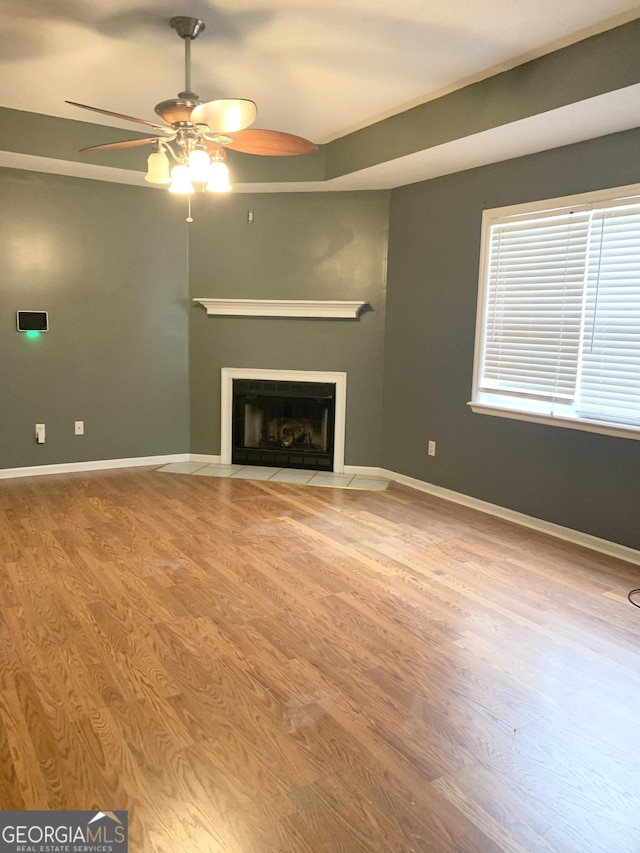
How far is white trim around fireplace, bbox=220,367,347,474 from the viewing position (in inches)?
204

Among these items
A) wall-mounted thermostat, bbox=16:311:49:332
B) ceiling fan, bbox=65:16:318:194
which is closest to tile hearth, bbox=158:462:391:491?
wall-mounted thermostat, bbox=16:311:49:332

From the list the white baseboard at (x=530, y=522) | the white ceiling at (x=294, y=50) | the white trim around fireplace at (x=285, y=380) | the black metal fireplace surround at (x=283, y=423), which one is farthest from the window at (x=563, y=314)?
the black metal fireplace surround at (x=283, y=423)

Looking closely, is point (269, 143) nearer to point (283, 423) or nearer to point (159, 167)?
point (159, 167)

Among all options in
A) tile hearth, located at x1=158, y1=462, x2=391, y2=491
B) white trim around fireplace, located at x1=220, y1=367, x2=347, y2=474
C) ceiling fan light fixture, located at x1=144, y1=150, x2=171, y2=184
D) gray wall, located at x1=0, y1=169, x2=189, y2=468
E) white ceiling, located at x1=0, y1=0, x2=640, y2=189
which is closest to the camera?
white ceiling, located at x1=0, y1=0, x2=640, y2=189

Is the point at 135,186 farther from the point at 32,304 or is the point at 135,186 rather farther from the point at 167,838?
the point at 167,838

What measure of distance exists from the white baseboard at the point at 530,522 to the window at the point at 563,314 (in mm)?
662

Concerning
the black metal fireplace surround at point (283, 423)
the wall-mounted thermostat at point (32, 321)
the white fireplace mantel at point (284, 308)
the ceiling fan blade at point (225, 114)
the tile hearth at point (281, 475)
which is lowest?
the tile hearth at point (281, 475)

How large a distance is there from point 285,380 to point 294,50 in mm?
2703

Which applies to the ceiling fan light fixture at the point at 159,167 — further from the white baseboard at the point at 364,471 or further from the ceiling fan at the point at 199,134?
the white baseboard at the point at 364,471

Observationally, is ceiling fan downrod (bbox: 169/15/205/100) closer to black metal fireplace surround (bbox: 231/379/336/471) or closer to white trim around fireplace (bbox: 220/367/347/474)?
white trim around fireplace (bbox: 220/367/347/474)

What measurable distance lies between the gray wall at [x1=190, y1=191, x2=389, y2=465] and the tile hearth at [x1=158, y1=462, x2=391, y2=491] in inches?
10.4

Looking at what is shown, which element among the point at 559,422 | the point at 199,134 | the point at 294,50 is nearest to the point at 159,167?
the point at 199,134

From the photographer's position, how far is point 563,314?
12.2 feet

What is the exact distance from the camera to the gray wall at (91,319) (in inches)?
183
